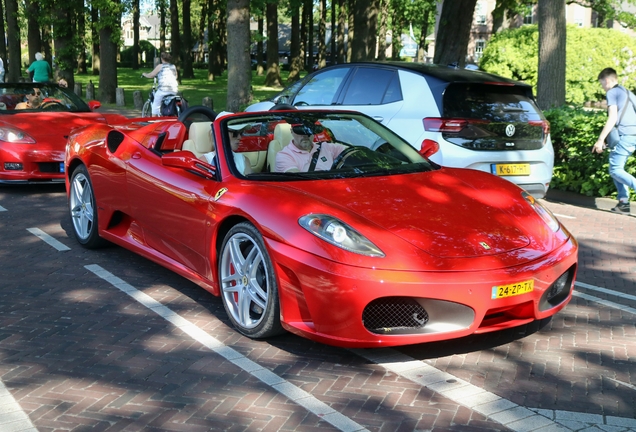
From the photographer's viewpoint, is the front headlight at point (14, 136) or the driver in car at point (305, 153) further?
the front headlight at point (14, 136)

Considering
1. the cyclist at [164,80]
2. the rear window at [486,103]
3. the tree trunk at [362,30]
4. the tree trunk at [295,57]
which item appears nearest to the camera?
the rear window at [486,103]

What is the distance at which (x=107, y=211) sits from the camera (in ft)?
22.2

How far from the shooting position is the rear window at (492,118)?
8633 mm

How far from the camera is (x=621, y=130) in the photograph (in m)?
9.51

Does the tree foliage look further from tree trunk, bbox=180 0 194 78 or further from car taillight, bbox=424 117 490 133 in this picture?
tree trunk, bbox=180 0 194 78

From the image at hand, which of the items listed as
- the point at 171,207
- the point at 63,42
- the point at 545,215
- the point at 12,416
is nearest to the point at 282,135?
the point at 171,207

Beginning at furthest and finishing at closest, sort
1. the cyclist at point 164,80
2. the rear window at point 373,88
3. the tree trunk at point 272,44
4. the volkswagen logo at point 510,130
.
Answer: the tree trunk at point 272,44 → the cyclist at point 164,80 → the rear window at point 373,88 → the volkswagen logo at point 510,130

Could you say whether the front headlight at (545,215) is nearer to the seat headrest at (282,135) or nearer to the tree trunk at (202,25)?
the seat headrest at (282,135)

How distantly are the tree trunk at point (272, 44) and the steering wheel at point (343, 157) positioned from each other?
86.0 ft

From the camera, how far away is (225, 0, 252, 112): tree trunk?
16.6m

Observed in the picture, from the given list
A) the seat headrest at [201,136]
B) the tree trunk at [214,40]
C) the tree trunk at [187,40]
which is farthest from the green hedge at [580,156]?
the tree trunk at [187,40]

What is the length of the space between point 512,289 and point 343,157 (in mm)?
1806

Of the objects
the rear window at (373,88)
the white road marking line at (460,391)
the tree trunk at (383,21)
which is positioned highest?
the tree trunk at (383,21)

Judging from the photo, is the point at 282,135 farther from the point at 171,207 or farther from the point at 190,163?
the point at 171,207
